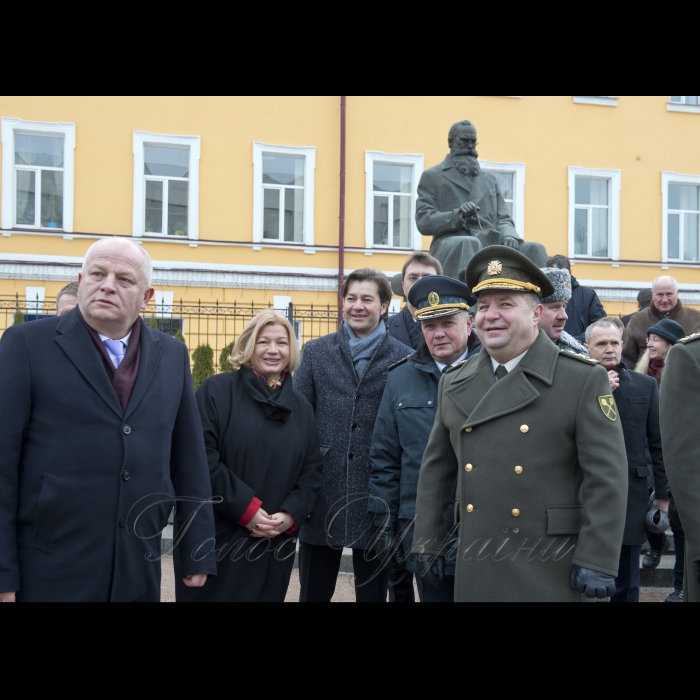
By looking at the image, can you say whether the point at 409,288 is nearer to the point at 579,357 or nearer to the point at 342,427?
the point at 342,427

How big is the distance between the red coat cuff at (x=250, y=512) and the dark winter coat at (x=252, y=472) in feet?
0.08

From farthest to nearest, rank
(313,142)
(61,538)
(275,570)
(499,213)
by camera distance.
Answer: (313,142) → (499,213) → (275,570) → (61,538)

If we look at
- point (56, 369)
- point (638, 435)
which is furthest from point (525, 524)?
point (638, 435)

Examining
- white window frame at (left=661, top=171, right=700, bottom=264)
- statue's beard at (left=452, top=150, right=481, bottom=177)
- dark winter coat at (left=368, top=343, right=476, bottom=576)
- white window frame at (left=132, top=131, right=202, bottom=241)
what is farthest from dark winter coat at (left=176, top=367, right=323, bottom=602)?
white window frame at (left=661, top=171, right=700, bottom=264)

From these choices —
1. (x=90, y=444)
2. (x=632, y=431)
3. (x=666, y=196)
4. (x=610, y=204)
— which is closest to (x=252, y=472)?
(x=90, y=444)

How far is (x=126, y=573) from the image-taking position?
324cm

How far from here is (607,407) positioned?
10.5ft

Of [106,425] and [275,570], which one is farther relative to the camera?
[275,570]

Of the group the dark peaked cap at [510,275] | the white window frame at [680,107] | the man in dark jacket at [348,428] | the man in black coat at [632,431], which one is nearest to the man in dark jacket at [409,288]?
the man in dark jacket at [348,428]

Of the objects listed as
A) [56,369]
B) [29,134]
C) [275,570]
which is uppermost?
[29,134]

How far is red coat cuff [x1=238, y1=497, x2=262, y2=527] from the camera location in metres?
4.16

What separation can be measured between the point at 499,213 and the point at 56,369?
20.8ft

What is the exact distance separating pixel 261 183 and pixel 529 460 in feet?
56.1

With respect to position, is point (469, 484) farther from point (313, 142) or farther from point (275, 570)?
point (313, 142)
